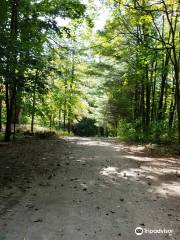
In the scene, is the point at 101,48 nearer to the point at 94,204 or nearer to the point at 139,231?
the point at 94,204

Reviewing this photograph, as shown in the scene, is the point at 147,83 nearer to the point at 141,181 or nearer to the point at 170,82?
the point at 170,82

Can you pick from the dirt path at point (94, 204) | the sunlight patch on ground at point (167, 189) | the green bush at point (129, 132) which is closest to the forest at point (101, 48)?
the green bush at point (129, 132)

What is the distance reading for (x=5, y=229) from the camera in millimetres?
5293

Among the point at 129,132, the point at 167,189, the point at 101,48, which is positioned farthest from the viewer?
the point at 129,132

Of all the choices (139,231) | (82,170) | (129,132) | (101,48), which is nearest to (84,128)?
(129,132)

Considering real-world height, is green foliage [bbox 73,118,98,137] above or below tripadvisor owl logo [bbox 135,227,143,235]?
above

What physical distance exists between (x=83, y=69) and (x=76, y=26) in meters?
11.7

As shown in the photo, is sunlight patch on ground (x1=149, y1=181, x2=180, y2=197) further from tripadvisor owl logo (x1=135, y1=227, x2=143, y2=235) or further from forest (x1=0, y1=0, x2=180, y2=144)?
forest (x1=0, y1=0, x2=180, y2=144)

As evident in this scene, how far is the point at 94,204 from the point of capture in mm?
6551

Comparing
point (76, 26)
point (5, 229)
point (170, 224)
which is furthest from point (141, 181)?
point (76, 26)

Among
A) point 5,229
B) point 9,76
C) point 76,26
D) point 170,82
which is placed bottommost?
point 5,229

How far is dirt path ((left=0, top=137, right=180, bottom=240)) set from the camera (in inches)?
205

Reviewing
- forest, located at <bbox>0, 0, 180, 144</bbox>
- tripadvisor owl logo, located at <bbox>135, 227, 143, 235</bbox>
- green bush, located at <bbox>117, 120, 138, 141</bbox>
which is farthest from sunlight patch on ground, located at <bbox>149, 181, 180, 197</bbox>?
green bush, located at <bbox>117, 120, 138, 141</bbox>

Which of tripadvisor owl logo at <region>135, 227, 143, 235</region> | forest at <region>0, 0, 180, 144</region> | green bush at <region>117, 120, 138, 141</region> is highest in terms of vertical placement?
forest at <region>0, 0, 180, 144</region>
